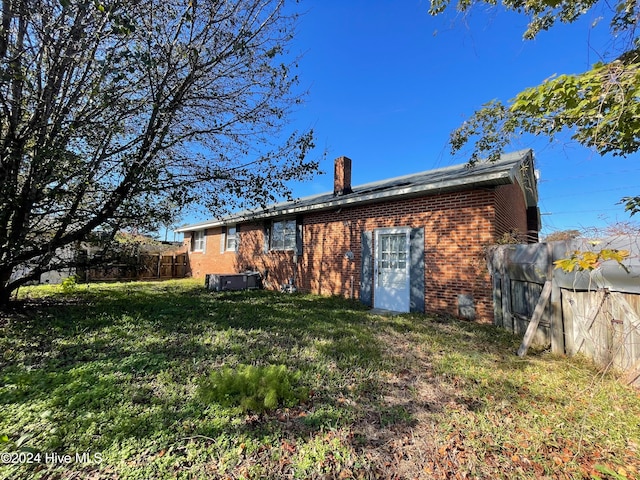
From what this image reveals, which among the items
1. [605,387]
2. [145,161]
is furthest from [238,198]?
[605,387]

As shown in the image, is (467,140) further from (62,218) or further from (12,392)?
(62,218)

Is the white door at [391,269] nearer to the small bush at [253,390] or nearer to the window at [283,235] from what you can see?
the window at [283,235]

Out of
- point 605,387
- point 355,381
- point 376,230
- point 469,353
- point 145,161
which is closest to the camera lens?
point 605,387

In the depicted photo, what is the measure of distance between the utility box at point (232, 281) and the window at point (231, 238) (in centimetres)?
270

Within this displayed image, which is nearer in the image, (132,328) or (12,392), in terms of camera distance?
(12,392)

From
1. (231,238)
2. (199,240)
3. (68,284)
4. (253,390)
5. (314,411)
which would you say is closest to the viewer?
(314,411)

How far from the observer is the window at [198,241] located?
16172 millimetres

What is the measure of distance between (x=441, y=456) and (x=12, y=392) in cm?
398

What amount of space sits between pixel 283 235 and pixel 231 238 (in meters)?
4.13

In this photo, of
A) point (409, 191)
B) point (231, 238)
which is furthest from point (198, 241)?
point (409, 191)

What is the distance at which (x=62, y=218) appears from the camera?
18.2ft

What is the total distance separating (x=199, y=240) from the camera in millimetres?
16438

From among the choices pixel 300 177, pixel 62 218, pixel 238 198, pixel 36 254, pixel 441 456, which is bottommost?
pixel 441 456

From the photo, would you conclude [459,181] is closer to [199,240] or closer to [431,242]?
[431,242]
